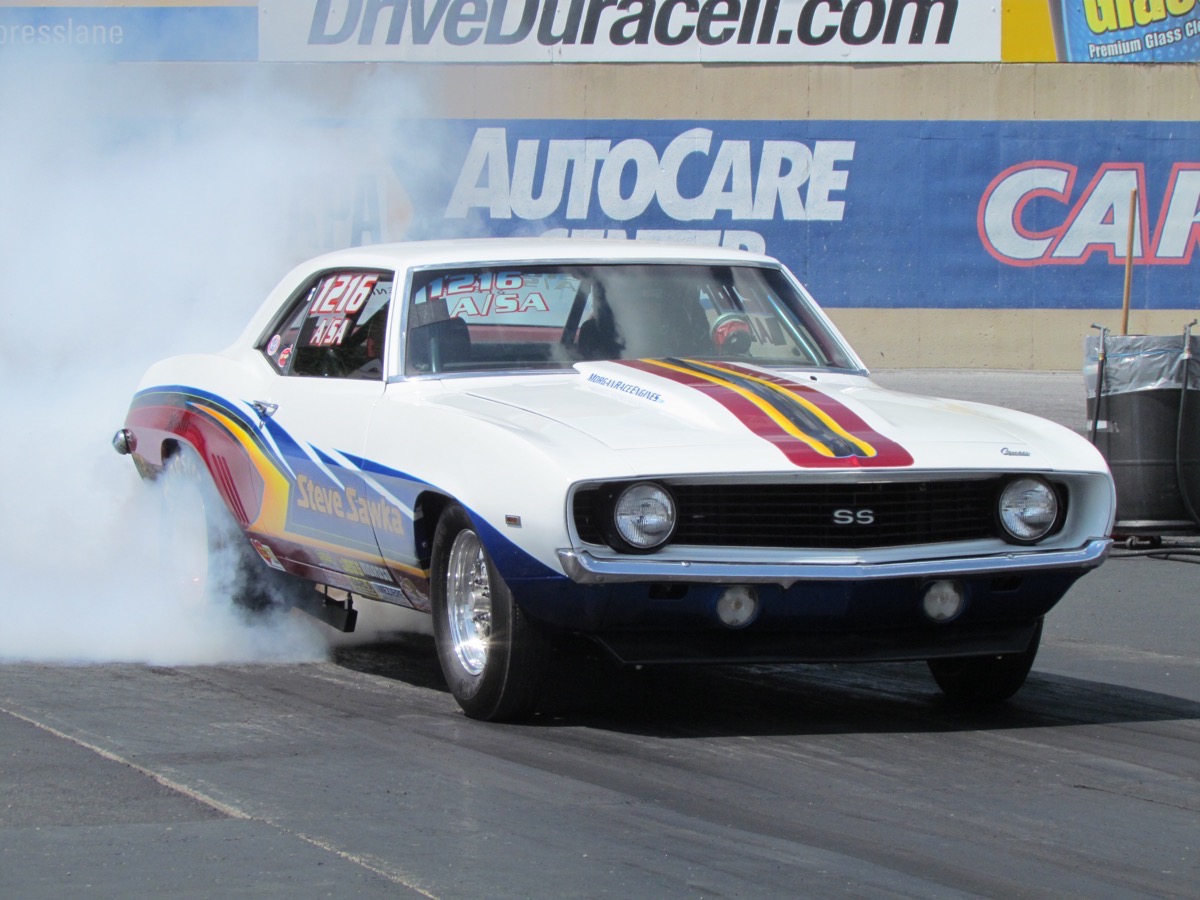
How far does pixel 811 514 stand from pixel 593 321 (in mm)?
1468

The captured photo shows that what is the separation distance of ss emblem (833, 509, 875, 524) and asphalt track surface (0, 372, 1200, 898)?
0.63 metres

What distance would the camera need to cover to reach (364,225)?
17844 mm

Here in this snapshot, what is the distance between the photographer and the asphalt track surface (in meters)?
3.84

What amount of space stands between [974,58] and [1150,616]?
12.2 meters

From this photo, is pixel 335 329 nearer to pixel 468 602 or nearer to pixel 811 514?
pixel 468 602

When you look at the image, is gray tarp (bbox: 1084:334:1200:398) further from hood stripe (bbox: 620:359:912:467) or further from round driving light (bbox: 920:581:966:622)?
round driving light (bbox: 920:581:966:622)

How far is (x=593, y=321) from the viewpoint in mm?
6387

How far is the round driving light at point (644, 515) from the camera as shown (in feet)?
16.6

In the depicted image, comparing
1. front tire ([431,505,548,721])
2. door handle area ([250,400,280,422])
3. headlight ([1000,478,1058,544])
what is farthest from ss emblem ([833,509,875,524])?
door handle area ([250,400,280,422])

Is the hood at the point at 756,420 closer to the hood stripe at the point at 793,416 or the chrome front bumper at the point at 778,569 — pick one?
the hood stripe at the point at 793,416

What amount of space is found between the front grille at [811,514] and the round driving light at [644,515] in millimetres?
53

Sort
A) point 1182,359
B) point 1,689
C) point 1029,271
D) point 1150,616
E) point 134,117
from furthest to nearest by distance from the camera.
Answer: point 1029,271, point 134,117, point 1182,359, point 1150,616, point 1,689

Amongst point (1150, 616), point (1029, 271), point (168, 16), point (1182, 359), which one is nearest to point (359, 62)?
point (168, 16)

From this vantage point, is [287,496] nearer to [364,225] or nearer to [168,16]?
[364,225]
